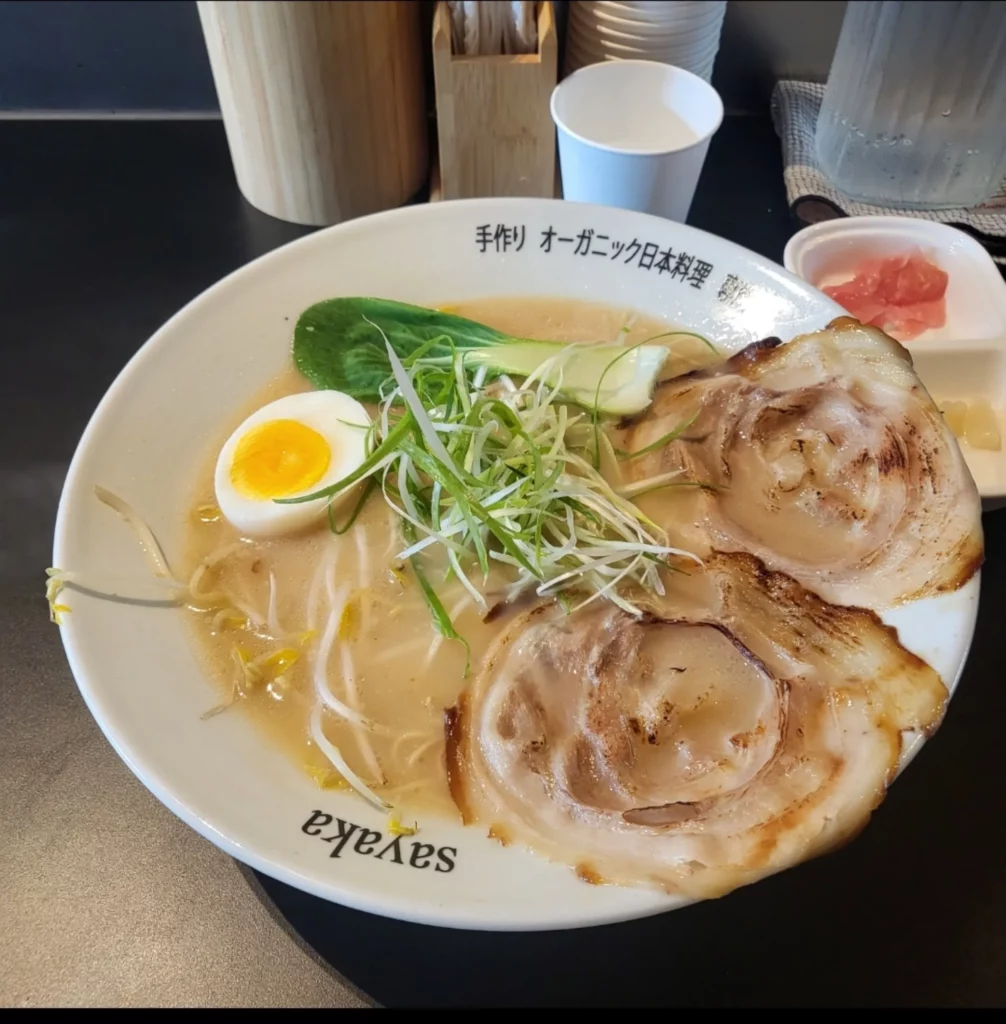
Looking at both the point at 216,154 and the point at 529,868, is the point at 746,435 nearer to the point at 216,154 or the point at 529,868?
the point at 529,868

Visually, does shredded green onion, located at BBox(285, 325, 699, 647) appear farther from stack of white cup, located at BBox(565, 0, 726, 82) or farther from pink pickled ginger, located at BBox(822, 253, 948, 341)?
stack of white cup, located at BBox(565, 0, 726, 82)

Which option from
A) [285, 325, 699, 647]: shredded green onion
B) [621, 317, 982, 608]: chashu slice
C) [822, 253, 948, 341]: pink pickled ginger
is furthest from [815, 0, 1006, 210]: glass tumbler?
[285, 325, 699, 647]: shredded green onion

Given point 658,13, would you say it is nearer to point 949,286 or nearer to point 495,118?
point 495,118

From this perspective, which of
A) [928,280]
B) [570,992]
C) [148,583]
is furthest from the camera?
[928,280]

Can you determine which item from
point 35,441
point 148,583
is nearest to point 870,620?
point 148,583

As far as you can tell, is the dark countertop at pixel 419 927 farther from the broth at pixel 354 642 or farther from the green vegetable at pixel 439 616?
the green vegetable at pixel 439 616

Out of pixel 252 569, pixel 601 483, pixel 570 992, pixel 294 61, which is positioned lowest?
pixel 570 992

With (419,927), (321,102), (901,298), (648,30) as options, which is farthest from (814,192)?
(419,927)
